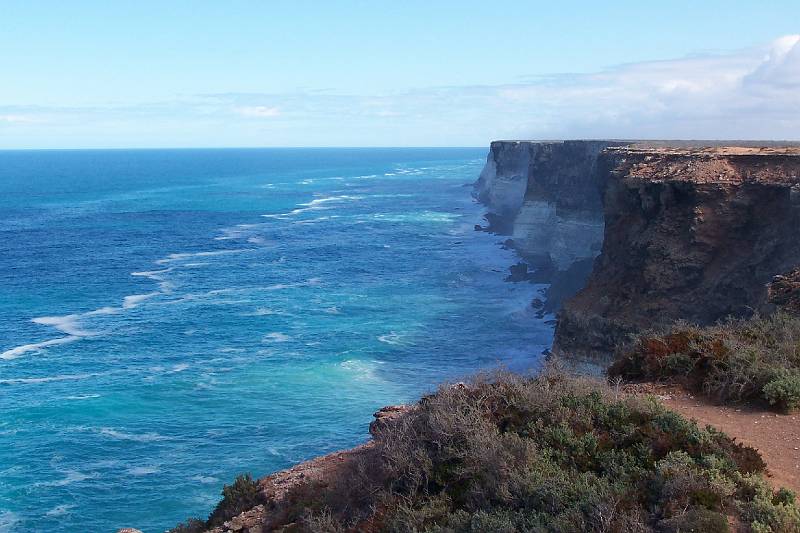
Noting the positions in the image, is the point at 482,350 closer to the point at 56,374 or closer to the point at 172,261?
the point at 56,374

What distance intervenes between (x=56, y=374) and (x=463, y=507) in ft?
113

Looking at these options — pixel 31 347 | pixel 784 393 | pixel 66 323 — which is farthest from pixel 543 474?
pixel 66 323

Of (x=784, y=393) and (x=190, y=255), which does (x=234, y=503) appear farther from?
(x=190, y=255)

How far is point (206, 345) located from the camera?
144 feet

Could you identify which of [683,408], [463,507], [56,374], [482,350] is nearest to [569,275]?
[482,350]

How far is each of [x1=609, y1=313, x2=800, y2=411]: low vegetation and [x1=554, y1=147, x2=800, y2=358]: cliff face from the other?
12685 mm

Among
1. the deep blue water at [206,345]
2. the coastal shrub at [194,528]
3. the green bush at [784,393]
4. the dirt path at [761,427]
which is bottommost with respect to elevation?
the deep blue water at [206,345]

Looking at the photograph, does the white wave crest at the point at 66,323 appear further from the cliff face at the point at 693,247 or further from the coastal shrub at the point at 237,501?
the coastal shrub at the point at 237,501

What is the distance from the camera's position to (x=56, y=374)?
39.3m

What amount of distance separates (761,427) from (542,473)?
495 centimetres

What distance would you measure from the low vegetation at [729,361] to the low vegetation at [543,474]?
2502mm

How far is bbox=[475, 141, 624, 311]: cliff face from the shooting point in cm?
5597

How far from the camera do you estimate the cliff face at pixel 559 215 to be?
56.0m

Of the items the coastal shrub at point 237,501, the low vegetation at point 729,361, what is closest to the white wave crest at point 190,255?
the coastal shrub at point 237,501
